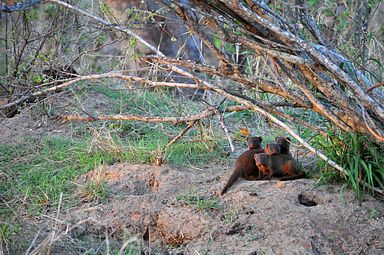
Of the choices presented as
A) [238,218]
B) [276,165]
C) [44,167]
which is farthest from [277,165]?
[44,167]

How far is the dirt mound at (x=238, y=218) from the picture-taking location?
14.1 ft

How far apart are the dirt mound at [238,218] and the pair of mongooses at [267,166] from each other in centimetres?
11

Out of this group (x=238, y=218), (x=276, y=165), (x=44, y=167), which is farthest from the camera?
(x=44, y=167)

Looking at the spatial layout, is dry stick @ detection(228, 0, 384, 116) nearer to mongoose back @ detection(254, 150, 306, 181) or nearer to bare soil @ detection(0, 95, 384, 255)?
bare soil @ detection(0, 95, 384, 255)

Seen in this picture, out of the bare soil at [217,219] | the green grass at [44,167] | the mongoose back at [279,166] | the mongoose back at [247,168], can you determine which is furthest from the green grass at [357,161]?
the green grass at [44,167]

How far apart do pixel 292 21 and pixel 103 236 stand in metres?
1.83

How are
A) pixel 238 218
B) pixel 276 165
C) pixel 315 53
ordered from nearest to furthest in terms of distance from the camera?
1. pixel 315 53
2. pixel 238 218
3. pixel 276 165

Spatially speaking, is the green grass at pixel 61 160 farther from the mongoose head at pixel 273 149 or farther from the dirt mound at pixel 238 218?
the mongoose head at pixel 273 149

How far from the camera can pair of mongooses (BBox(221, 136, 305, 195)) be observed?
16.2ft

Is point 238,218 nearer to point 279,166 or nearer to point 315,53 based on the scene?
point 279,166

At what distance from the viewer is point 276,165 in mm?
4957

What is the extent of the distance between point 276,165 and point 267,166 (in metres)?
0.06

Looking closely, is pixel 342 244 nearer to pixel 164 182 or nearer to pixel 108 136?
pixel 164 182

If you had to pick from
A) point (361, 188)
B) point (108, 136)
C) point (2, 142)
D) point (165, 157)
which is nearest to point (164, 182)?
point (165, 157)
